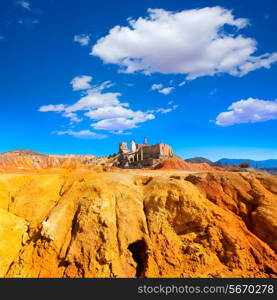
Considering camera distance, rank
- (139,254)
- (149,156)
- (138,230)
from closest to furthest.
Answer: (139,254), (138,230), (149,156)

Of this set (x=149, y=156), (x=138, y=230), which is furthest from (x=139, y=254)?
(x=149, y=156)

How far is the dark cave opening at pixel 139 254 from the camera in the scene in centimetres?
1501

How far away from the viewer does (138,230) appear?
1597cm

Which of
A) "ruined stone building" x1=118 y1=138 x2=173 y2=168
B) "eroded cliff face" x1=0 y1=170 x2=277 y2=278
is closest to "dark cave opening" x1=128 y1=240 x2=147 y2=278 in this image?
"eroded cliff face" x1=0 y1=170 x2=277 y2=278

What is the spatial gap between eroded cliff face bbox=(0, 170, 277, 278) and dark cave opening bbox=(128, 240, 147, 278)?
0.18ft

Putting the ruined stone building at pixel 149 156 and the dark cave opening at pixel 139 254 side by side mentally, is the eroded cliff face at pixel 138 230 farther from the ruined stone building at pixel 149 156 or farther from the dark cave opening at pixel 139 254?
the ruined stone building at pixel 149 156

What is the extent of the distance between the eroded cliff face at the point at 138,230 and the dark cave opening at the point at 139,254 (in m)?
0.06

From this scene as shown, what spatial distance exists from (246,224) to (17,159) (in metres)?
93.8

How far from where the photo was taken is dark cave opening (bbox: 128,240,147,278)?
15.0m

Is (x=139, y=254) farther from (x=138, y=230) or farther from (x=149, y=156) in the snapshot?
(x=149, y=156)

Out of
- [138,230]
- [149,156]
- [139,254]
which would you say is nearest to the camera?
[139,254]

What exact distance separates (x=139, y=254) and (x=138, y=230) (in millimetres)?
1383

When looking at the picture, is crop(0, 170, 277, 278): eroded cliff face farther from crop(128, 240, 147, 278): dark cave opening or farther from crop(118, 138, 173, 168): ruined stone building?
crop(118, 138, 173, 168): ruined stone building

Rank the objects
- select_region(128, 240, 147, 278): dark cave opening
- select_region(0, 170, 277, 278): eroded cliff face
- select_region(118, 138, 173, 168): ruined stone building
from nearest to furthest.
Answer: select_region(0, 170, 277, 278): eroded cliff face
select_region(128, 240, 147, 278): dark cave opening
select_region(118, 138, 173, 168): ruined stone building
